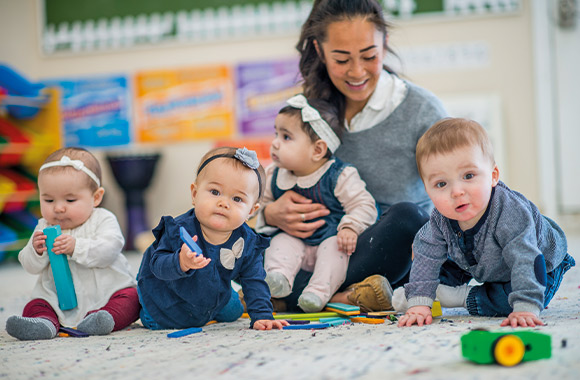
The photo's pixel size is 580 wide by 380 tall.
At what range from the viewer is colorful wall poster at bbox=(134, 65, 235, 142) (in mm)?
4258

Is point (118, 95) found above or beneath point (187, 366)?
above

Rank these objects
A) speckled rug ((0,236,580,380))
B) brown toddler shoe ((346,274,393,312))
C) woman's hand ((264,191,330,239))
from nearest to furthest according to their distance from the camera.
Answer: speckled rug ((0,236,580,380)) → brown toddler shoe ((346,274,393,312)) → woman's hand ((264,191,330,239))

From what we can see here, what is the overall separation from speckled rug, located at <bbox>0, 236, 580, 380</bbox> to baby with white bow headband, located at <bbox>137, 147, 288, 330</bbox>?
58mm

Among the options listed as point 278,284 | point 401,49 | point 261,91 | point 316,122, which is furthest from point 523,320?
point 261,91

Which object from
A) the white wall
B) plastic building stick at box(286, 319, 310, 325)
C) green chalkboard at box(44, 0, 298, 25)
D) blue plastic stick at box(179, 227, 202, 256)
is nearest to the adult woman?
plastic building stick at box(286, 319, 310, 325)

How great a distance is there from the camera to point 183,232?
4.12 feet

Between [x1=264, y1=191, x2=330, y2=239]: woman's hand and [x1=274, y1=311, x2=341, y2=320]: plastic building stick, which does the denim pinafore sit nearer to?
[x1=264, y1=191, x2=330, y2=239]: woman's hand

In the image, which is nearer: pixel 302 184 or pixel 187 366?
pixel 187 366

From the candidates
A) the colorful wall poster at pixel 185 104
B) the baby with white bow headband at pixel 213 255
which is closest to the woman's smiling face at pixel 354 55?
the baby with white bow headband at pixel 213 255

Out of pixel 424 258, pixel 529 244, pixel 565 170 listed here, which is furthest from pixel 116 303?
pixel 565 170

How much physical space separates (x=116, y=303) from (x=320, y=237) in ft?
1.81

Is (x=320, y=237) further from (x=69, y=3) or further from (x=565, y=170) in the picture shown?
(x=69, y=3)

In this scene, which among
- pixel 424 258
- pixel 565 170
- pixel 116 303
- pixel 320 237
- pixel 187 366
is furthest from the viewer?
pixel 565 170

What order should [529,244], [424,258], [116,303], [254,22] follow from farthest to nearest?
[254,22], [116,303], [424,258], [529,244]
